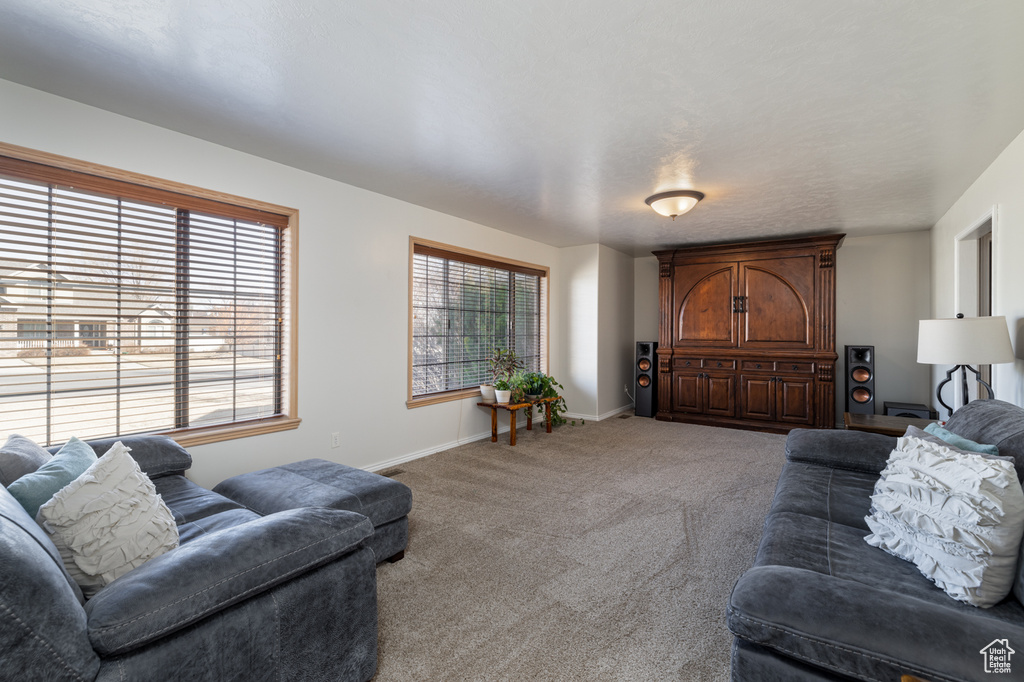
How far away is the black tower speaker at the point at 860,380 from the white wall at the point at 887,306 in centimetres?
39

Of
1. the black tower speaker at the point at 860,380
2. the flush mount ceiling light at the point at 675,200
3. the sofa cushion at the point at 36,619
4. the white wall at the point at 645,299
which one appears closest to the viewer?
the sofa cushion at the point at 36,619

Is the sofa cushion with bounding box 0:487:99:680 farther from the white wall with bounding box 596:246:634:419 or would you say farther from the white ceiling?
the white wall with bounding box 596:246:634:419

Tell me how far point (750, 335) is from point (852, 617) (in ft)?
17.5

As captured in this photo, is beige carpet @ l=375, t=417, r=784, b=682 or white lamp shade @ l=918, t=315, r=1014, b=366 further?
white lamp shade @ l=918, t=315, r=1014, b=366

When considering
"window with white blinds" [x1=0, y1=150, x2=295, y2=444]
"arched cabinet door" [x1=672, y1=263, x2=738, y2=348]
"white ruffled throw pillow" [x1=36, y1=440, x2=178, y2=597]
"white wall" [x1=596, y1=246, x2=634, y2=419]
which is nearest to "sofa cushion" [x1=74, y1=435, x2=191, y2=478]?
"window with white blinds" [x1=0, y1=150, x2=295, y2=444]

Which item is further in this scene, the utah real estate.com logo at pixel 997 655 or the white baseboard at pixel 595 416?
the white baseboard at pixel 595 416

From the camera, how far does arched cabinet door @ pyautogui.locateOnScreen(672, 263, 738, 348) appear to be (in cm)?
607

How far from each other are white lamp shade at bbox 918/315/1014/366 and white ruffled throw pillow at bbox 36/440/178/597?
3.97 metres

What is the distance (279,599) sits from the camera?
1402 millimetres

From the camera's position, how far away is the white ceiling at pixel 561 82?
1789 mm

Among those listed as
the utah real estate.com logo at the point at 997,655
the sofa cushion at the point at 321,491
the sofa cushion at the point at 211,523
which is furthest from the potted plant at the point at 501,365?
the utah real estate.com logo at the point at 997,655

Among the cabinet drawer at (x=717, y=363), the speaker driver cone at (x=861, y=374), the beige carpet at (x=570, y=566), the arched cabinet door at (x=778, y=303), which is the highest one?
the arched cabinet door at (x=778, y=303)

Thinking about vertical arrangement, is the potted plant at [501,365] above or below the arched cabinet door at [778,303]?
below

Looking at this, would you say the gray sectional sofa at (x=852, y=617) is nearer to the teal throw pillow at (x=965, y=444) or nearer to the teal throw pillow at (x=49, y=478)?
the teal throw pillow at (x=965, y=444)
